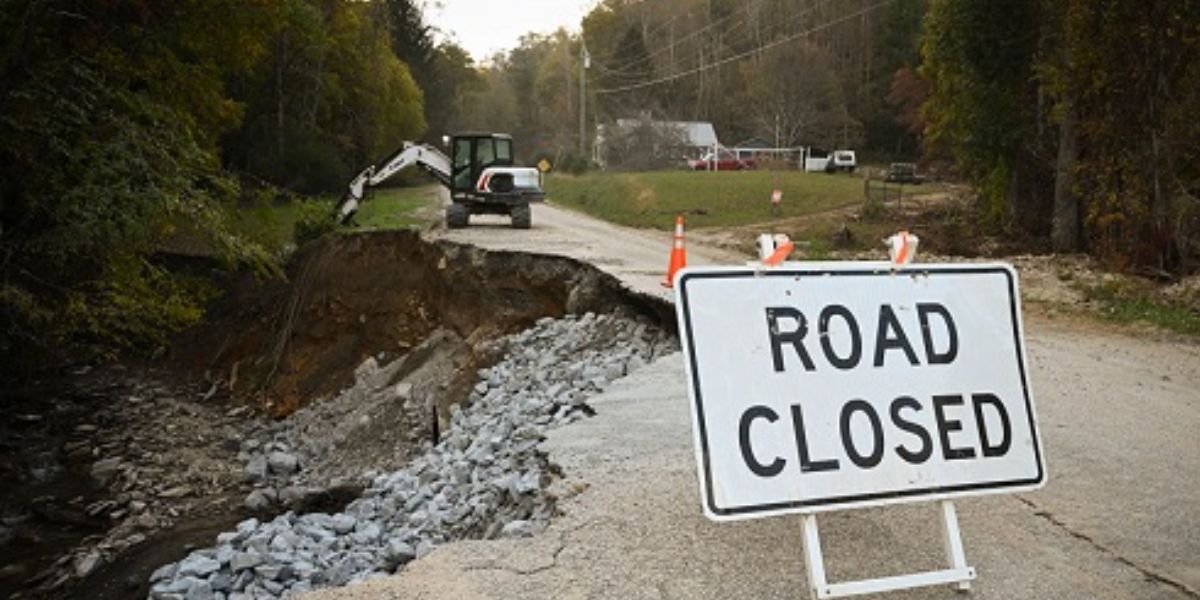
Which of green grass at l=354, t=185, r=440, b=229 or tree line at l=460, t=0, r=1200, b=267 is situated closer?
tree line at l=460, t=0, r=1200, b=267

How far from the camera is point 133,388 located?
17.0 m

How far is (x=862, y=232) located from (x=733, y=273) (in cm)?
2019

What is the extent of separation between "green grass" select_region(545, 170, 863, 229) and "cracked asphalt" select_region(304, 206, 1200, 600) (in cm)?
2002

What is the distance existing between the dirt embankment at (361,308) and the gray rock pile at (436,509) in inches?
129

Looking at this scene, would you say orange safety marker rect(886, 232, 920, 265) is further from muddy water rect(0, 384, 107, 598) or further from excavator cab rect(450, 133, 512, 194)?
excavator cab rect(450, 133, 512, 194)

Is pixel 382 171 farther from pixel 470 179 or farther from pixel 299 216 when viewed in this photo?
pixel 299 216

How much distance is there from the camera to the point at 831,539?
13.6 feet

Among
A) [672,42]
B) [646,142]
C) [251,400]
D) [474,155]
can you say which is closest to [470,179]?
[474,155]

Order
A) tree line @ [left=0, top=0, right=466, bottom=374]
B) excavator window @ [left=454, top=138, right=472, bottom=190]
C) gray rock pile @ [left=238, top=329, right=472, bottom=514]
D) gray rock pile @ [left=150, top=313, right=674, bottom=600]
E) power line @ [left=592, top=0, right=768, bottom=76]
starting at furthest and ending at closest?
power line @ [left=592, top=0, right=768, bottom=76], excavator window @ [left=454, top=138, right=472, bottom=190], tree line @ [left=0, top=0, right=466, bottom=374], gray rock pile @ [left=238, top=329, right=472, bottom=514], gray rock pile @ [left=150, top=313, right=674, bottom=600]

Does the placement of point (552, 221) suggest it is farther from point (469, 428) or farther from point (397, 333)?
point (469, 428)

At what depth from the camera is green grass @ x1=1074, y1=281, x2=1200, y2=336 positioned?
1108cm

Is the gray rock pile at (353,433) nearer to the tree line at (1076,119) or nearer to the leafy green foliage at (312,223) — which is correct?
the leafy green foliage at (312,223)

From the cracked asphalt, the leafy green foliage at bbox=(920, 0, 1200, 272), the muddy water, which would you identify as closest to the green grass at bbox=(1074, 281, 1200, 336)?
the leafy green foliage at bbox=(920, 0, 1200, 272)

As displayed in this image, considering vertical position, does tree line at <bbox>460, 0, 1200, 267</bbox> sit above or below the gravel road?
above
